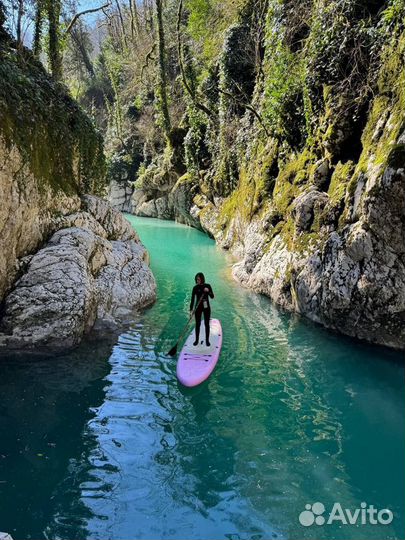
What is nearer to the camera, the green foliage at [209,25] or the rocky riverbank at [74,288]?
the rocky riverbank at [74,288]

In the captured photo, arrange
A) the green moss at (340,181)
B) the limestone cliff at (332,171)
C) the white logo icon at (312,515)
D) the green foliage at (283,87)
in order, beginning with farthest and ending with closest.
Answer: the green foliage at (283,87), the green moss at (340,181), the limestone cliff at (332,171), the white logo icon at (312,515)

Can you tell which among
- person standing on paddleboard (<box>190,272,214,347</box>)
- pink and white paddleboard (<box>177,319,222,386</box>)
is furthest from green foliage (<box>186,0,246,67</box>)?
pink and white paddleboard (<box>177,319,222,386</box>)

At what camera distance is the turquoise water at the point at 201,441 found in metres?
4.21

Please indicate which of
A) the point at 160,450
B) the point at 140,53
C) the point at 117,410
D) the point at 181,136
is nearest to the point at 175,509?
the point at 160,450

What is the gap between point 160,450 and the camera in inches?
208

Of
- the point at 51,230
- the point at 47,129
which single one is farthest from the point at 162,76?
the point at 51,230

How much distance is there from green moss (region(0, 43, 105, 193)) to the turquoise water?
4.39 m

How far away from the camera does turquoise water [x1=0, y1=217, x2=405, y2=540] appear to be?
4.21 meters

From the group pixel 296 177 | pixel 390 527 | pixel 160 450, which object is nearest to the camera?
pixel 390 527

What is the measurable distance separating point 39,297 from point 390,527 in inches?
262

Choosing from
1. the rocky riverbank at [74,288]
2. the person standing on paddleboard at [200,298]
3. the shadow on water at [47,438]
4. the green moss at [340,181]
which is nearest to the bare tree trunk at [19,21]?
the rocky riverbank at [74,288]

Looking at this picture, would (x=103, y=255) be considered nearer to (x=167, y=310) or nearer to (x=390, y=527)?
(x=167, y=310)

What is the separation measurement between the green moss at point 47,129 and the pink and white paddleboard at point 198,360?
198 inches

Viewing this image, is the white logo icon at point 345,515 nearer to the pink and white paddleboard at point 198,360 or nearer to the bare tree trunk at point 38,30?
the pink and white paddleboard at point 198,360
